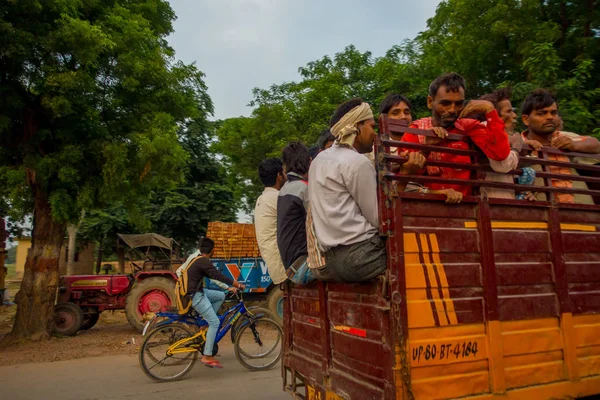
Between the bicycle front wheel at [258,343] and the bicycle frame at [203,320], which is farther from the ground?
the bicycle frame at [203,320]

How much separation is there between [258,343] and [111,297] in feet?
18.4

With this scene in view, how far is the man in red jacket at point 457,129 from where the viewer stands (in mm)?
2721

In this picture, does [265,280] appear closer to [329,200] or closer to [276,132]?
[276,132]

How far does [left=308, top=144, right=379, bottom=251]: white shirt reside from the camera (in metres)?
2.69

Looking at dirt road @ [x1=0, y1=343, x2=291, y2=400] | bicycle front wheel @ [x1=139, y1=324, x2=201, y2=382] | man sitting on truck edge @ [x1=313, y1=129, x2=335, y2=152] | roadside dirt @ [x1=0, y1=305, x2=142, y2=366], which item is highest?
man sitting on truck edge @ [x1=313, y1=129, x2=335, y2=152]

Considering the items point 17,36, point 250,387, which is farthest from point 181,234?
point 250,387

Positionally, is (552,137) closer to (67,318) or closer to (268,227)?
(268,227)

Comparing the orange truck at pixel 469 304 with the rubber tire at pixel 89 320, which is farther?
the rubber tire at pixel 89 320

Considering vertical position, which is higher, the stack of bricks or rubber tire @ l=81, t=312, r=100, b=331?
the stack of bricks

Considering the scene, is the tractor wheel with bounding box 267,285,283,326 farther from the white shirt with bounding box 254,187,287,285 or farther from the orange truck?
the orange truck

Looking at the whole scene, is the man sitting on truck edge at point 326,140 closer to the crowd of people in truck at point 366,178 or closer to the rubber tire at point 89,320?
the crowd of people in truck at point 366,178

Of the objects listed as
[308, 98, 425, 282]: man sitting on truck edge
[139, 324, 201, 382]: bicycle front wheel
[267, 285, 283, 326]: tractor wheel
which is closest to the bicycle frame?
[139, 324, 201, 382]: bicycle front wheel

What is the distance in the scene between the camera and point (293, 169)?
3973 millimetres

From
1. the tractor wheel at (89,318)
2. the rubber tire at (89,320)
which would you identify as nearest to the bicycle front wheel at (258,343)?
the tractor wheel at (89,318)
